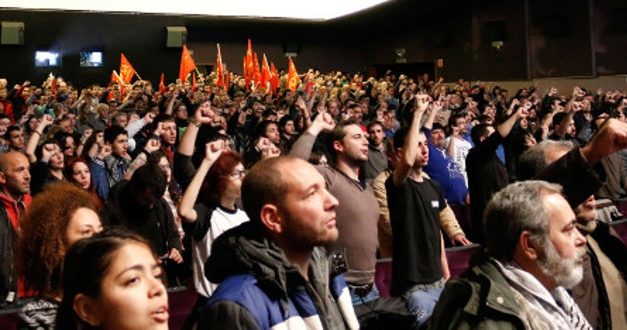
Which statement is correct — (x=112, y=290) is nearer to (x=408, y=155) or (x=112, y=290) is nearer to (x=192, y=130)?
(x=408, y=155)

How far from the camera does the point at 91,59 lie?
1986 cm

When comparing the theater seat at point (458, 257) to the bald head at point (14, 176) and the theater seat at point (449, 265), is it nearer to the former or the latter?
the theater seat at point (449, 265)

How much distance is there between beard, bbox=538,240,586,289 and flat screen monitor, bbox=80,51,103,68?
1876 centimetres

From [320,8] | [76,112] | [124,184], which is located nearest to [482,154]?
[124,184]

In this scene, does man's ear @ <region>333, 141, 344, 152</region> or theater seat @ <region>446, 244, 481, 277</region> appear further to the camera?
theater seat @ <region>446, 244, 481, 277</region>

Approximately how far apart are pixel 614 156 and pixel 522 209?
581 cm

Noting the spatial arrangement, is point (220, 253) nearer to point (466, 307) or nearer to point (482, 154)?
point (466, 307)

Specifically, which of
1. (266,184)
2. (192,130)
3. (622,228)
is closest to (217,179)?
(192,130)

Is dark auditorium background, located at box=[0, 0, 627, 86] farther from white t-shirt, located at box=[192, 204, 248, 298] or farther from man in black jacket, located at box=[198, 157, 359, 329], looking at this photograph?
man in black jacket, located at box=[198, 157, 359, 329]

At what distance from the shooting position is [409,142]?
4332mm

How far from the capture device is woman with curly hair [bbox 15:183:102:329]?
8.38ft

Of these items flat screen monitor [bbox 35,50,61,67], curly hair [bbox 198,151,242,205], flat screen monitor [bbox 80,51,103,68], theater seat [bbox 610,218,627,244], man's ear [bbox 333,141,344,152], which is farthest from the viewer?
flat screen monitor [bbox 80,51,103,68]

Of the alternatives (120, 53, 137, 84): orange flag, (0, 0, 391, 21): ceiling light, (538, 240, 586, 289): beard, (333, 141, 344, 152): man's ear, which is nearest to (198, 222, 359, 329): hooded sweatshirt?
(538, 240, 586, 289): beard

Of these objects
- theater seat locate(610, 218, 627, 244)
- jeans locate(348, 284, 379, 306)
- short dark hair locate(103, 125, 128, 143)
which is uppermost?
short dark hair locate(103, 125, 128, 143)
